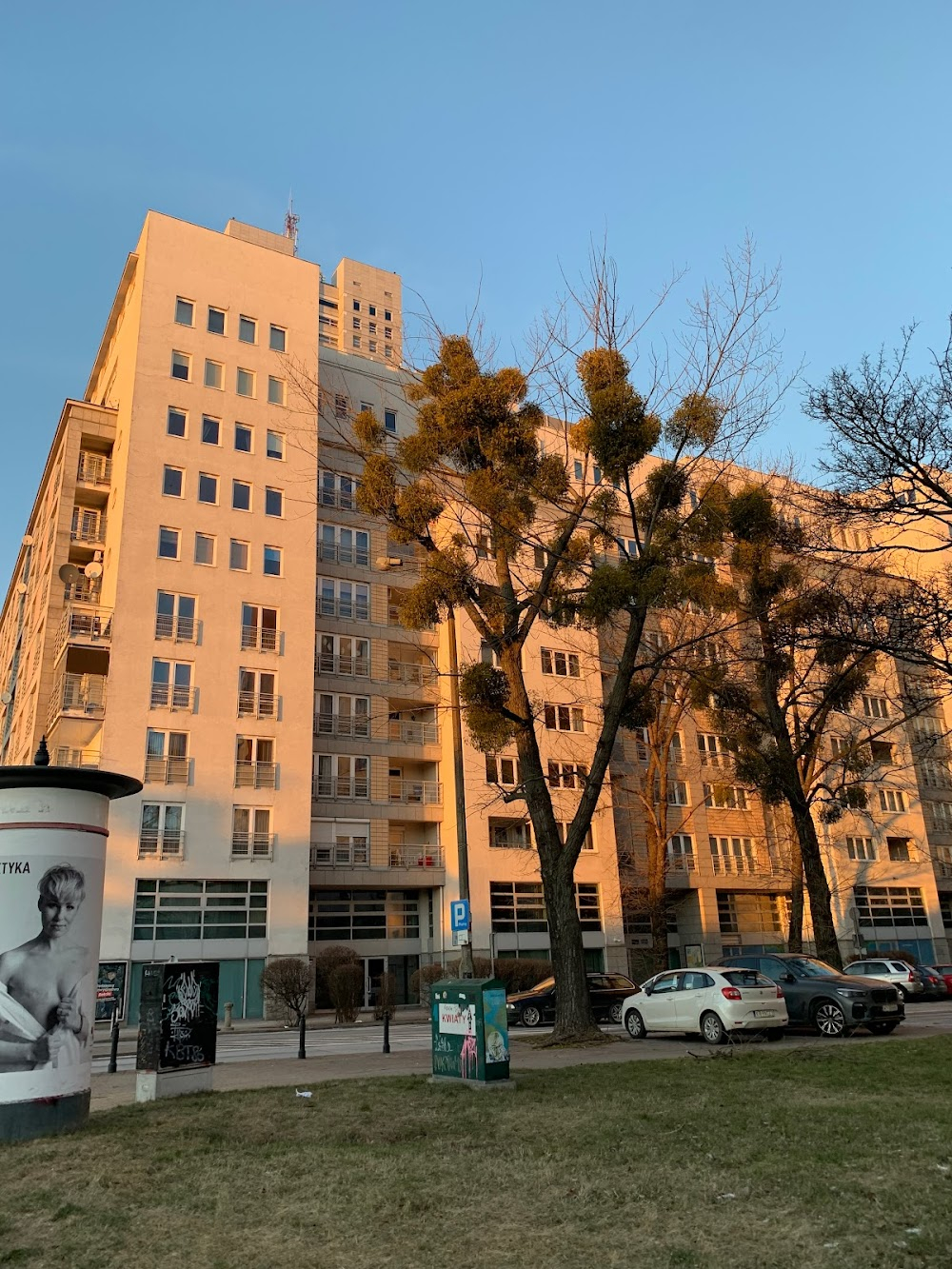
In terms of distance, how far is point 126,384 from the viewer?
39.8 m

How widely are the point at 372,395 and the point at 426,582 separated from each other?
3184 cm

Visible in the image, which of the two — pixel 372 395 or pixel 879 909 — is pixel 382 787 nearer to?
pixel 372 395

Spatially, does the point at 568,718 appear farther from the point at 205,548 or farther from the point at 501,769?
the point at 205,548

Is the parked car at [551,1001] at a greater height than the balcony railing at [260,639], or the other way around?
the balcony railing at [260,639]

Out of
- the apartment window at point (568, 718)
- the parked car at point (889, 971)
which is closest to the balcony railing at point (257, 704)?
the apartment window at point (568, 718)

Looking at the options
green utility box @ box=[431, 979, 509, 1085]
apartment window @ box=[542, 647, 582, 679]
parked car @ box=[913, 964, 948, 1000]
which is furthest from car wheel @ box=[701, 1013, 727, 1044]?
apartment window @ box=[542, 647, 582, 679]

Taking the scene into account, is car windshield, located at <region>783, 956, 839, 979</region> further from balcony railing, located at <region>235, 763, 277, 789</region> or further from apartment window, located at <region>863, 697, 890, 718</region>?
apartment window, located at <region>863, 697, 890, 718</region>

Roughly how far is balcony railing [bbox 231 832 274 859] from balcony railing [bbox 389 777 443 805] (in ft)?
23.2

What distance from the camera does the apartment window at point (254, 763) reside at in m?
37.0

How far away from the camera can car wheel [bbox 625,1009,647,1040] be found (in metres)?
19.0

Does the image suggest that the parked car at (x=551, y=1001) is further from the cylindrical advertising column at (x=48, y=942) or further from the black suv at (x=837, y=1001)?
the cylindrical advertising column at (x=48, y=942)

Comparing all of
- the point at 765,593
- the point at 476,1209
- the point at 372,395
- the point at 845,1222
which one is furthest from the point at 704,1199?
the point at 372,395

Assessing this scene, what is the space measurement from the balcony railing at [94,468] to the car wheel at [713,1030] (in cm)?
3290

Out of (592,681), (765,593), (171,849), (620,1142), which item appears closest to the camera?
(620,1142)
